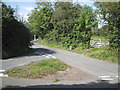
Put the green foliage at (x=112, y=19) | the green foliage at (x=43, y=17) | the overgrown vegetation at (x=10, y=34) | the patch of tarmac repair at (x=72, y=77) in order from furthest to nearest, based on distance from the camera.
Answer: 1. the green foliage at (x=43, y=17)
2. the overgrown vegetation at (x=10, y=34)
3. the green foliage at (x=112, y=19)
4. the patch of tarmac repair at (x=72, y=77)

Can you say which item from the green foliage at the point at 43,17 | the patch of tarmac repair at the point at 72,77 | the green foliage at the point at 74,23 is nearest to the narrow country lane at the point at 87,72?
the patch of tarmac repair at the point at 72,77

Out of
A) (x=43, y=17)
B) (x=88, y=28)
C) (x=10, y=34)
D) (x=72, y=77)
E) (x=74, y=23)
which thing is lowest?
(x=72, y=77)

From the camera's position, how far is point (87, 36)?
19641mm

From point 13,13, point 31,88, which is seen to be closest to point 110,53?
point 31,88

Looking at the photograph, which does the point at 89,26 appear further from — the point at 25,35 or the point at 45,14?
the point at 45,14

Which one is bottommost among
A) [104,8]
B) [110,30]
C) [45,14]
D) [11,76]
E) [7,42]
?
[11,76]

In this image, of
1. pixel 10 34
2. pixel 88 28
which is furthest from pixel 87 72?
pixel 88 28

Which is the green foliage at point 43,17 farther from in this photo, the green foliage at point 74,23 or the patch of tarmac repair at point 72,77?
the patch of tarmac repair at point 72,77

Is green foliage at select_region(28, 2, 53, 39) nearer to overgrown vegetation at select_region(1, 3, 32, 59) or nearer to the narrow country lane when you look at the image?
overgrown vegetation at select_region(1, 3, 32, 59)

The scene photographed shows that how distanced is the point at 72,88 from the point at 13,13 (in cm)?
1194

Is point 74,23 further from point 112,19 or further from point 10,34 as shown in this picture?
point 10,34

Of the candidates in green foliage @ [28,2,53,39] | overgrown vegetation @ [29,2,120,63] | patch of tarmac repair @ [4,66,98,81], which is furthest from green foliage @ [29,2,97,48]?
patch of tarmac repair @ [4,66,98,81]

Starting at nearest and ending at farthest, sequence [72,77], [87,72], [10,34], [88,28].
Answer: [72,77] < [87,72] < [10,34] < [88,28]

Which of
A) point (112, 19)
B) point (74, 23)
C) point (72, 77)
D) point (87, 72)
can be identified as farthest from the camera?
point (74, 23)
